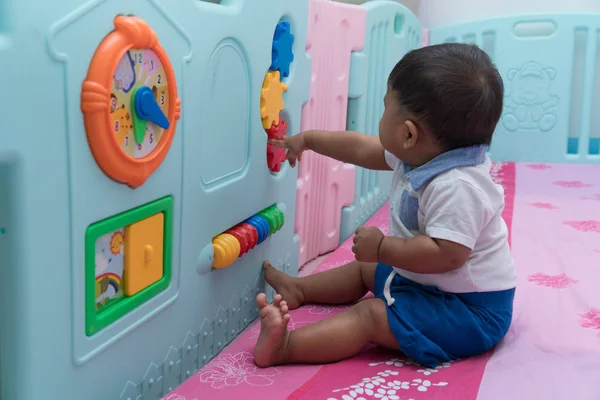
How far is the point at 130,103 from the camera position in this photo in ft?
2.08

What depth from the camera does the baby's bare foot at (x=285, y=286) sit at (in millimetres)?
999

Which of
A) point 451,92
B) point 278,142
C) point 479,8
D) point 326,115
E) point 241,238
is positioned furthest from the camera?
point 479,8

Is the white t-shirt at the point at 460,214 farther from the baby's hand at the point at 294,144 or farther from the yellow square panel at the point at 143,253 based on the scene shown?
the yellow square panel at the point at 143,253

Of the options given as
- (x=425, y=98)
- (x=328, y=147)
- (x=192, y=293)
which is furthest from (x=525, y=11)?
(x=192, y=293)

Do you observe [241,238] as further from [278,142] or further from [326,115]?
[326,115]

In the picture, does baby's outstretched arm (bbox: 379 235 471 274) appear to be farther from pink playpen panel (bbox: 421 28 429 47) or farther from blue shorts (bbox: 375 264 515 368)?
pink playpen panel (bbox: 421 28 429 47)

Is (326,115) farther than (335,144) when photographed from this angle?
Yes

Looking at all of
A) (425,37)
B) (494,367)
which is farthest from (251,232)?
(425,37)

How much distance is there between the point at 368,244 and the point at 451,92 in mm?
204

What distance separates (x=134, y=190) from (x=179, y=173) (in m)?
0.09

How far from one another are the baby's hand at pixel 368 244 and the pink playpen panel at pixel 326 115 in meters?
0.37

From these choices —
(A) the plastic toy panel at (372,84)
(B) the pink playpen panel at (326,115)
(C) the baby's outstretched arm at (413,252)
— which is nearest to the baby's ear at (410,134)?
(C) the baby's outstretched arm at (413,252)

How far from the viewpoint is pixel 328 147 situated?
100 centimetres

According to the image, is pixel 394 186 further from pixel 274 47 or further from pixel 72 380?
pixel 72 380
